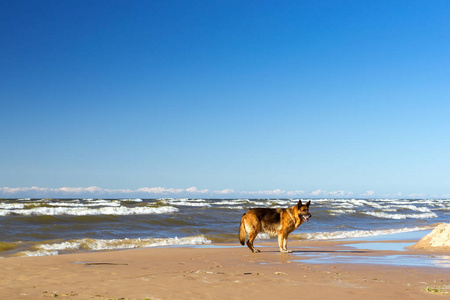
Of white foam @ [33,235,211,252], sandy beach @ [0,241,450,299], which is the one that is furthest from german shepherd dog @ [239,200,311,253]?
white foam @ [33,235,211,252]

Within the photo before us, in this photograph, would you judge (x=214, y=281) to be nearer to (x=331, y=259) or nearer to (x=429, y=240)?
(x=331, y=259)

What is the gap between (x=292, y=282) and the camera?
664cm

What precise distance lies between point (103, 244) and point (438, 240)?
33.0 feet

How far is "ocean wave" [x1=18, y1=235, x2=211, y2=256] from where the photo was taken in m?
12.7

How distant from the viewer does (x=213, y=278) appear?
274 inches

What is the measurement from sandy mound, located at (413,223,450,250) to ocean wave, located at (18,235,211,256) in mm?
7163

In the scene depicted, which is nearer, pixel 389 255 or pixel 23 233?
pixel 389 255

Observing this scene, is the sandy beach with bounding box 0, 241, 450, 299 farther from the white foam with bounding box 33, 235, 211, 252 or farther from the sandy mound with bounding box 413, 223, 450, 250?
the white foam with bounding box 33, 235, 211, 252

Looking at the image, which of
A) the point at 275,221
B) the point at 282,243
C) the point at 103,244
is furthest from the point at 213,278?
the point at 103,244

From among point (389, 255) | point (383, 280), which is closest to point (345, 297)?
point (383, 280)

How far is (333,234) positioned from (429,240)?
6603mm

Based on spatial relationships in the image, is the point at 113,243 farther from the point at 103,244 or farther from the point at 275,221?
the point at 275,221

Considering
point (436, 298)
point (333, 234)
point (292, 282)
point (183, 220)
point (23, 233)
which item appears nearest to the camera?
point (436, 298)

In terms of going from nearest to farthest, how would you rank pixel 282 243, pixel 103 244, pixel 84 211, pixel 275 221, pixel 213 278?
pixel 213 278
pixel 282 243
pixel 275 221
pixel 103 244
pixel 84 211
